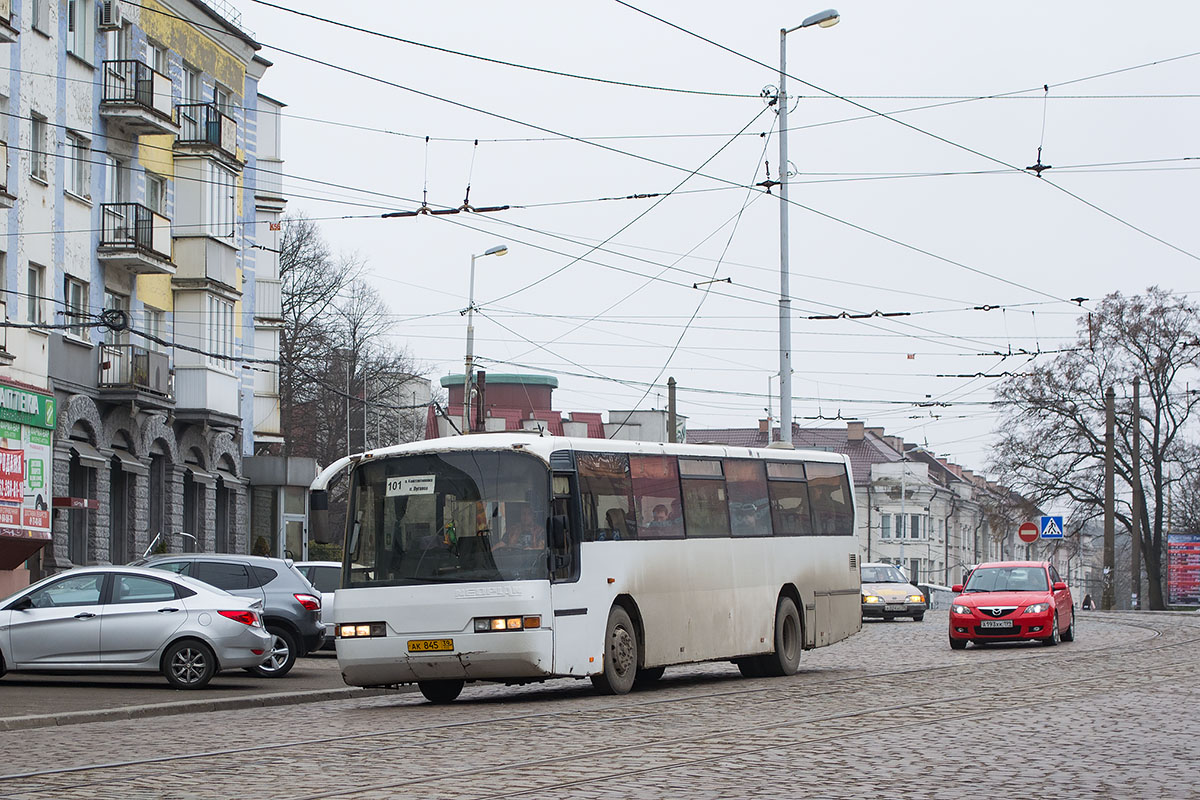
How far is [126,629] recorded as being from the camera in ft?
68.1

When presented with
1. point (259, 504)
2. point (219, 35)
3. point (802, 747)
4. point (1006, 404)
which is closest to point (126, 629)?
point (802, 747)

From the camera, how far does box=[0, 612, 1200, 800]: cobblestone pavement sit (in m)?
10.6

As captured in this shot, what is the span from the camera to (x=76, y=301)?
3644 cm

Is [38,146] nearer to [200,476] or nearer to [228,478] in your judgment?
[200,476]

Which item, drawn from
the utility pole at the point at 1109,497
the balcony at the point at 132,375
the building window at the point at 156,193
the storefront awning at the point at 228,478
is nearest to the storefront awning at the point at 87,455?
the balcony at the point at 132,375

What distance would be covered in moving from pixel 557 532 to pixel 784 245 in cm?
1782

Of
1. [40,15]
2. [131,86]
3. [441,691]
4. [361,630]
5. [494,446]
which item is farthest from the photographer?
[131,86]

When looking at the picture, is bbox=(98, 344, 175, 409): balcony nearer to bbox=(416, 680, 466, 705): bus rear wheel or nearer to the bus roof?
the bus roof

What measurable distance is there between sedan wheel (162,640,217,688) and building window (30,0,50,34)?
17547 mm

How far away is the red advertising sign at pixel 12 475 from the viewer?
105ft

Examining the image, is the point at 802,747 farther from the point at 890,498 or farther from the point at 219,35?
the point at 890,498

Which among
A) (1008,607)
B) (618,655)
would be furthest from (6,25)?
(1008,607)

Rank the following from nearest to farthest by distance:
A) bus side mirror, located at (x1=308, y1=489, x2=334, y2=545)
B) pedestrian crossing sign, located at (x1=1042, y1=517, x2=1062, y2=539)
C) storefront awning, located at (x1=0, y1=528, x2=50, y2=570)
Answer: bus side mirror, located at (x1=308, y1=489, x2=334, y2=545), storefront awning, located at (x1=0, y1=528, x2=50, y2=570), pedestrian crossing sign, located at (x1=1042, y1=517, x2=1062, y2=539)

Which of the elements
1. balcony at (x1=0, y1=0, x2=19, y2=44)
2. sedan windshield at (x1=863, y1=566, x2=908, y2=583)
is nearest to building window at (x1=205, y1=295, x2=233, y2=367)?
balcony at (x1=0, y1=0, x2=19, y2=44)
